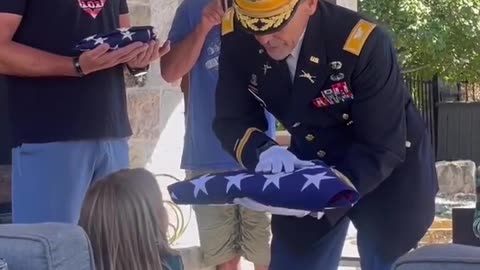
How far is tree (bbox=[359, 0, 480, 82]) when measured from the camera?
12.9 m

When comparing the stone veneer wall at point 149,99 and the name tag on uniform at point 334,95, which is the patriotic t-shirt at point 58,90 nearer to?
the name tag on uniform at point 334,95

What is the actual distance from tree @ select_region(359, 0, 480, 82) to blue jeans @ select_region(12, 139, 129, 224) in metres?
9.70

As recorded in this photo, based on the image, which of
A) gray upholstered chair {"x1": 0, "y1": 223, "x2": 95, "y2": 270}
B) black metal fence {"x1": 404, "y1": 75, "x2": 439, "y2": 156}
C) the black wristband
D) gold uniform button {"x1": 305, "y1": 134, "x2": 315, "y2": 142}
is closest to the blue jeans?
the black wristband

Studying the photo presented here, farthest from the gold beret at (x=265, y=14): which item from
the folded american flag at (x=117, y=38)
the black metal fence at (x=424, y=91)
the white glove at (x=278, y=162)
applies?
the black metal fence at (x=424, y=91)

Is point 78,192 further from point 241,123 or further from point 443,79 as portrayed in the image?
point 443,79

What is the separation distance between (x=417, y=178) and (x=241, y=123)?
0.50 m

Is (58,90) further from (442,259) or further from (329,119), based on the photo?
(442,259)

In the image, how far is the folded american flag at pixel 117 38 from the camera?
10.1ft

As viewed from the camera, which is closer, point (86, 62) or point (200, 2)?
point (86, 62)

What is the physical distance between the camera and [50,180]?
3115 mm

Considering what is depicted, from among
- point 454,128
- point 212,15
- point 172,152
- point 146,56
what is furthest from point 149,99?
point 454,128

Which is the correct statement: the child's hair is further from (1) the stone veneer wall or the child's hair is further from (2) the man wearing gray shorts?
(1) the stone veneer wall

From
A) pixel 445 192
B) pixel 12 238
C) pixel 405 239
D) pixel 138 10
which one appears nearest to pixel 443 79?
pixel 445 192

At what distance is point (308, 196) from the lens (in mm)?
2561
